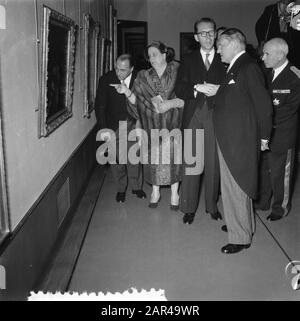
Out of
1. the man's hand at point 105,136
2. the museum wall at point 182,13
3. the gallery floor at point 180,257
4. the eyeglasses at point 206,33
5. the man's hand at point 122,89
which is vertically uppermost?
the museum wall at point 182,13

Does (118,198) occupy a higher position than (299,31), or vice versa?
(299,31)

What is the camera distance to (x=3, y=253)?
2.35 meters

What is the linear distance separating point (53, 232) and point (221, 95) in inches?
74.3

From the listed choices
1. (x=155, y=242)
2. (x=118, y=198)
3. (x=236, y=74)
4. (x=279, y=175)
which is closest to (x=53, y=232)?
(x=155, y=242)

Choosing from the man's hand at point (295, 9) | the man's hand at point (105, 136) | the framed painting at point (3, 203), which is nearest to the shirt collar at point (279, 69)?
the man's hand at point (295, 9)

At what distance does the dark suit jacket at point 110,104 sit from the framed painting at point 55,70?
88 cm

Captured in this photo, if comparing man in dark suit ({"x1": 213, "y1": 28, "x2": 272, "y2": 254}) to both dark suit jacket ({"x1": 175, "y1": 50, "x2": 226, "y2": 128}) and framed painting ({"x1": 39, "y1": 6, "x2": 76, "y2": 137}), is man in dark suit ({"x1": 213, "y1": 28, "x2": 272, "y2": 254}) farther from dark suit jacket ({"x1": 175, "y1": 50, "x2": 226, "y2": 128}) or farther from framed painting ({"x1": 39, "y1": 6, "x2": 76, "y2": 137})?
framed painting ({"x1": 39, "y1": 6, "x2": 76, "y2": 137})

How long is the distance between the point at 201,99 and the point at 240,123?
2.60 ft

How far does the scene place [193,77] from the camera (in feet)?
14.0

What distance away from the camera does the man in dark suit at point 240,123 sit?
11.3 feet

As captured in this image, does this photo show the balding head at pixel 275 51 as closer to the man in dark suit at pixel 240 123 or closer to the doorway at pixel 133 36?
Answer: the man in dark suit at pixel 240 123

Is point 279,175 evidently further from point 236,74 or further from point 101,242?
point 101,242

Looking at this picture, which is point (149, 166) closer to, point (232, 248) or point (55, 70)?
point (232, 248)

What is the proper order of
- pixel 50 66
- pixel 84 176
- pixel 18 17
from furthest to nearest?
pixel 84 176, pixel 50 66, pixel 18 17
